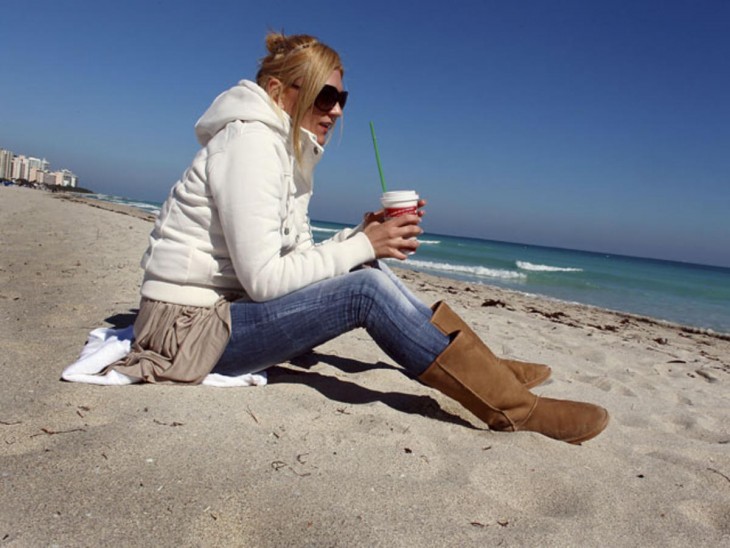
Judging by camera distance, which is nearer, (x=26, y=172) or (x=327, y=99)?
(x=327, y=99)

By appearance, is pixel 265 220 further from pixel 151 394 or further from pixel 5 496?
pixel 5 496

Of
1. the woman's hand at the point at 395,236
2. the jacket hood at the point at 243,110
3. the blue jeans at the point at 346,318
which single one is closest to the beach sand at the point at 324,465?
the blue jeans at the point at 346,318

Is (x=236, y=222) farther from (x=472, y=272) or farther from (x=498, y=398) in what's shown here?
(x=472, y=272)

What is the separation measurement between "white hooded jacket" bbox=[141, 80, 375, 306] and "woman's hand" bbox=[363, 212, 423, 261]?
0.04m

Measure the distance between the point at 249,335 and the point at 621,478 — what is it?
146 centimetres

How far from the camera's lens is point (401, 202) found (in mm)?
2164

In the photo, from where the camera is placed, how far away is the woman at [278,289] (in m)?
1.99

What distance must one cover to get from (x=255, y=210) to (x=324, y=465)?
89 centimetres

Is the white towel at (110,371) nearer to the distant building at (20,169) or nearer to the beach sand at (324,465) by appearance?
the beach sand at (324,465)

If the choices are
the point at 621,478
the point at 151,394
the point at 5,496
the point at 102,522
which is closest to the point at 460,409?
the point at 621,478

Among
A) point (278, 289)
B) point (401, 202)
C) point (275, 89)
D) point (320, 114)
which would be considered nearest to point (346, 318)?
point (278, 289)

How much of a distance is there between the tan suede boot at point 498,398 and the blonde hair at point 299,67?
1.06 m

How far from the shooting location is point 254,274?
1.95m

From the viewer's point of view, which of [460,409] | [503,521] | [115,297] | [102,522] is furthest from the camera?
[115,297]
